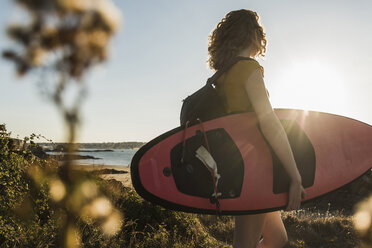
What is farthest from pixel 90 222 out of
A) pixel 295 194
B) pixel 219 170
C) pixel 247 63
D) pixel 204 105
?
pixel 247 63

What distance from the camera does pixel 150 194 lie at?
70.2 inches

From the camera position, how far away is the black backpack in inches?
68.4

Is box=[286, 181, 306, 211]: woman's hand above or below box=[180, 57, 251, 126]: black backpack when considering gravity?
below

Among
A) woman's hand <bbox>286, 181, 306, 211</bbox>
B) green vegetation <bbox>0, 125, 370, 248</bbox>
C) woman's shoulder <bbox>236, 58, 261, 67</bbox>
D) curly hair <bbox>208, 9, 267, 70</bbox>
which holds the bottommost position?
green vegetation <bbox>0, 125, 370, 248</bbox>

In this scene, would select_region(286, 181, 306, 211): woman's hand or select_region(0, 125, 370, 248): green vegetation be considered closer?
select_region(286, 181, 306, 211): woman's hand

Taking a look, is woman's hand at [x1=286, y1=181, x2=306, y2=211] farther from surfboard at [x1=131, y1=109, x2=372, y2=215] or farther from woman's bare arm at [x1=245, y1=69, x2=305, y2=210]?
surfboard at [x1=131, y1=109, x2=372, y2=215]

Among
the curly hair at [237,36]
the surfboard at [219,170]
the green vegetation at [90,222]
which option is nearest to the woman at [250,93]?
the curly hair at [237,36]

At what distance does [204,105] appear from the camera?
71.2 inches

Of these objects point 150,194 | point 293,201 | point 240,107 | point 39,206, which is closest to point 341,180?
point 293,201

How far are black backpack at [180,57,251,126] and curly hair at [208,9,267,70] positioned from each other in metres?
0.14

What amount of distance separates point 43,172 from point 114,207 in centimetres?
101

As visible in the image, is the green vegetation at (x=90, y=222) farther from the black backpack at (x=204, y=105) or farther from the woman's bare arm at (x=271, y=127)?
the woman's bare arm at (x=271, y=127)

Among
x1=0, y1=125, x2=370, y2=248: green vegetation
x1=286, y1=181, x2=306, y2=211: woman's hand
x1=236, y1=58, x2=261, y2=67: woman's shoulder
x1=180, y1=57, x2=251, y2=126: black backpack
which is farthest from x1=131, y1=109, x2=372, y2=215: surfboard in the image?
x1=0, y1=125, x2=370, y2=248: green vegetation

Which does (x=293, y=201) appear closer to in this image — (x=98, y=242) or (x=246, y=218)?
(x=246, y=218)
